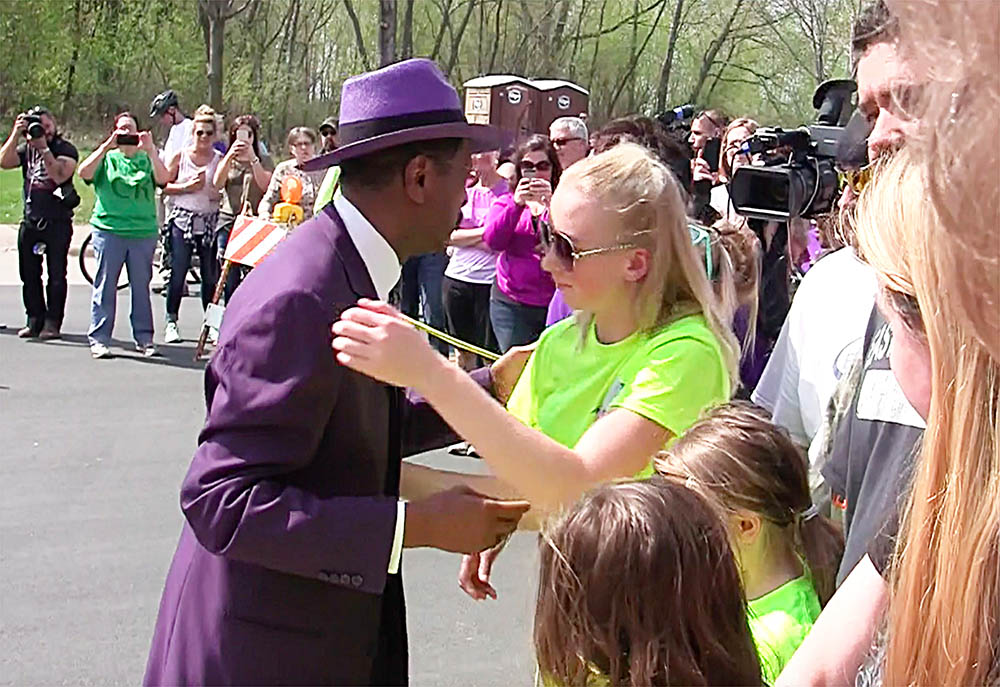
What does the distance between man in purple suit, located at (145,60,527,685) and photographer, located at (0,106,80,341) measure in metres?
7.32

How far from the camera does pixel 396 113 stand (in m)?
2.26

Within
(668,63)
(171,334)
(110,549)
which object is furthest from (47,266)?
(668,63)

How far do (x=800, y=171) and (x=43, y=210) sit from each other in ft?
23.9

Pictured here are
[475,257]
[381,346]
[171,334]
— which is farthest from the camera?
[171,334]

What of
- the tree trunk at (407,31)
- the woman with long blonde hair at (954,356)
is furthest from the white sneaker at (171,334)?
the tree trunk at (407,31)

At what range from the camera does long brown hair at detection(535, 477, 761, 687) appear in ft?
5.37

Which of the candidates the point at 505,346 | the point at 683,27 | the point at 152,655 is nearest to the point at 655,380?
the point at 152,655

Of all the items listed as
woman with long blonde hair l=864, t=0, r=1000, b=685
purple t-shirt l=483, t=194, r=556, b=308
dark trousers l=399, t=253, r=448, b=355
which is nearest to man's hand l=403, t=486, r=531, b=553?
woman with long blonde hair l=864, t=0, r=1000, b=685

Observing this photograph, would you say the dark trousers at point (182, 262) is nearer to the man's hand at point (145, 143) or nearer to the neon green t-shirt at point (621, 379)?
the man's hand at point (145, 143)

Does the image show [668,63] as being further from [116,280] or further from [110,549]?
[110,549]

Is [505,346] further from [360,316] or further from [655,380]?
[360,316]

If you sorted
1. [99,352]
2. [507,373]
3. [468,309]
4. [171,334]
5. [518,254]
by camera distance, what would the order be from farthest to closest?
[171,334]
[99,352]
[468,309]
[518,254]
[507,373]

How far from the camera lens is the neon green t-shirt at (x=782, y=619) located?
203cm

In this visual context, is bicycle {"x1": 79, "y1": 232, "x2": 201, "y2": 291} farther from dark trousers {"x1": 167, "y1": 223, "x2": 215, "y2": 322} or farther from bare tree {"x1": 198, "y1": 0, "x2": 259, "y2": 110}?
bare tree {"x1": 198, "y1": 0, "x2": 259, "y2": 110}
